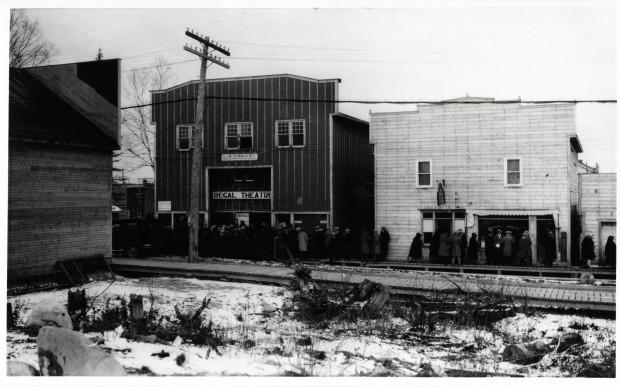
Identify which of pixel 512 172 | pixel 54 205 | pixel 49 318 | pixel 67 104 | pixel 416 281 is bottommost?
pixel 416 281

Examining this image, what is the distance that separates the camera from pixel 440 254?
2147 cm

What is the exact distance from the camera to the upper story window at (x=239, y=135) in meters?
26.8

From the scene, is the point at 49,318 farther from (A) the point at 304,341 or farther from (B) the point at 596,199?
(B) the point at 596,199

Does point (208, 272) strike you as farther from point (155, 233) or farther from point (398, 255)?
point (398, 255)

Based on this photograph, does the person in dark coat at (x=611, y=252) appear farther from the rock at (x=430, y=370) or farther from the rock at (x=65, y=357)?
the rock at (x=65, y=357)

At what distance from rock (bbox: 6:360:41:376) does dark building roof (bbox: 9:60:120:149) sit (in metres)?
7.62

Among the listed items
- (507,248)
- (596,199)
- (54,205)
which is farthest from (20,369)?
(596,199)

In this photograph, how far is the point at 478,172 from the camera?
23.1m

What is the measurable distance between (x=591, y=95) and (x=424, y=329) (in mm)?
6647

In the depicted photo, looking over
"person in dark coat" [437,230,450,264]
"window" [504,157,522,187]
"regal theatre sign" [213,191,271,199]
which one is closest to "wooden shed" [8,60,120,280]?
"regal theatre sign" [213,191,271,199]

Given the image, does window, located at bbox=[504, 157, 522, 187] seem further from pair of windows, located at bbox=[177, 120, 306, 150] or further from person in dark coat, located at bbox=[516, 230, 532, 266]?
pair of windows, located at bbox=[177, 120, 306, 150]

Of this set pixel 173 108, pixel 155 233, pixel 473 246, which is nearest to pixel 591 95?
pixel 473 246

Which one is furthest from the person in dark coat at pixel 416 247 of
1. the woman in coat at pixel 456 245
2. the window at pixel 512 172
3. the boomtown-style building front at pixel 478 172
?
the window at pixel 512 172

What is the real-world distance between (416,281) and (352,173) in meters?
13.3
